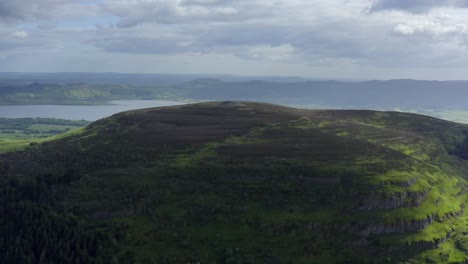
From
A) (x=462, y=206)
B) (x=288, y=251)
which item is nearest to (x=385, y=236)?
(x=288, y=251)

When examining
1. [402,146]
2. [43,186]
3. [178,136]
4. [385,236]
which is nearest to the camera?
[385,236]

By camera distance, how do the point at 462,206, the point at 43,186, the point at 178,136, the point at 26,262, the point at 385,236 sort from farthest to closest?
the point at 178,136, the point at 462,206, the point at 43,186, the point at 385,236, the point at 26,262

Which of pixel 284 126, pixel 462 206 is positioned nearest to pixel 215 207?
pixel 284 126

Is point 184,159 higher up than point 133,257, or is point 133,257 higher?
point 184,159

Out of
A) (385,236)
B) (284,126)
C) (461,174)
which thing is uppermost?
(284,126)

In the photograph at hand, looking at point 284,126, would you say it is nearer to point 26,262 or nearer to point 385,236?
Result: point 385,236

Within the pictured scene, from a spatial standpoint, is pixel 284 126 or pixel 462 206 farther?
pixel 284 126
